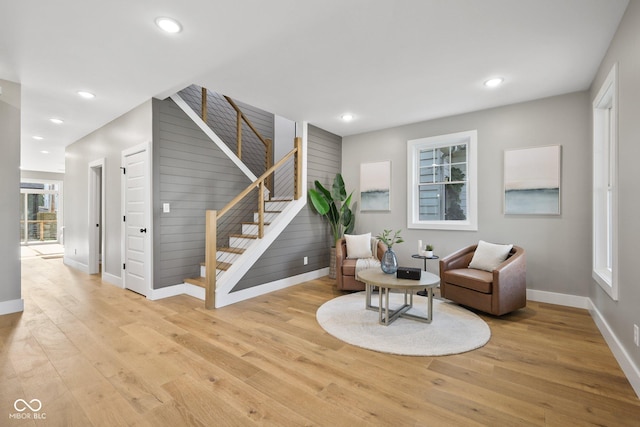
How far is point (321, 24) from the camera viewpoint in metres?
2.46

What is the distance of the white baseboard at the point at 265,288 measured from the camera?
3857 mm

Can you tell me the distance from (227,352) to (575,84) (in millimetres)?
4727

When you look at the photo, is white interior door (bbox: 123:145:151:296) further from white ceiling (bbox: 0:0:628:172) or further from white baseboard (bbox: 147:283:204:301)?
white ceiling (bbox: 0:0:628:172)

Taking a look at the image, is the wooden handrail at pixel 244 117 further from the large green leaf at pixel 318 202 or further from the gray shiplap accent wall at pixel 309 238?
the large green leaf at pixel 318 202

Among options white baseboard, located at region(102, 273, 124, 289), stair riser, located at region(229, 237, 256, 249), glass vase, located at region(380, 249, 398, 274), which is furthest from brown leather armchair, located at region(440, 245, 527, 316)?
white baseboard, located at region(102, 273, 124, 289)

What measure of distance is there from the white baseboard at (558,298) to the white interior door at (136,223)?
16.9 ft

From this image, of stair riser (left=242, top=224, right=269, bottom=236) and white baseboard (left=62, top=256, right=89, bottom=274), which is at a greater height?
stair riser (left=242, top=224, right=269, bottom=236)

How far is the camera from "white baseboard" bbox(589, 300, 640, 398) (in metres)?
2.02

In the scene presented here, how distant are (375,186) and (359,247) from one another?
1.34m

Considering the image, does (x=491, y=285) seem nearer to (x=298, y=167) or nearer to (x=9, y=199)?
(x=298, y=167)

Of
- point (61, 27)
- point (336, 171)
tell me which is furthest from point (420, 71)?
point (61, 27)
